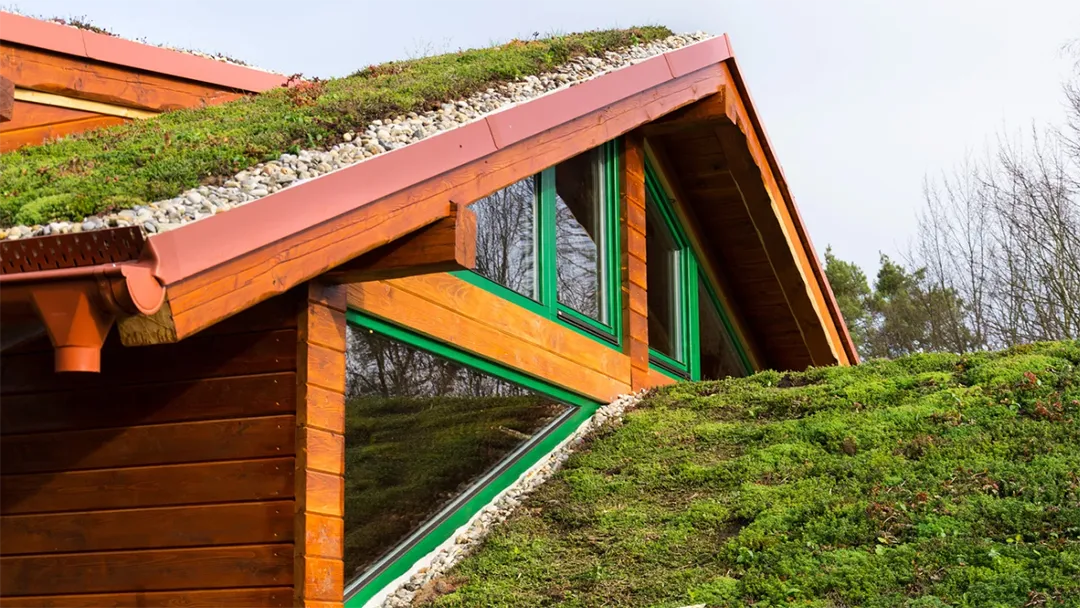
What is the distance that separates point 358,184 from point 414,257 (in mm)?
493

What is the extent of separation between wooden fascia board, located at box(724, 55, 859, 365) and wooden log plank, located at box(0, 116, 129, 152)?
16.2ft

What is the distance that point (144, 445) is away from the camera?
195 inches

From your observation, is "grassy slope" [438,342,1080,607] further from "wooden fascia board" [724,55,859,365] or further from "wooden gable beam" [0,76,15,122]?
"wooden gable beam" [0,76,15,122]

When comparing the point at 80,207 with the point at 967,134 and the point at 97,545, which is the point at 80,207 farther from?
the point at 967,134

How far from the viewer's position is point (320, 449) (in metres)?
4.93

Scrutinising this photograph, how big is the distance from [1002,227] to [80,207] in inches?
935

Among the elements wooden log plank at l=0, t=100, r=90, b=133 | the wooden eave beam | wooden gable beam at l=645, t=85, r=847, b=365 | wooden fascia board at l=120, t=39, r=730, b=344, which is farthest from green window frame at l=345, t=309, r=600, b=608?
wooden log plank at l=0, t=100, r=90, b=133

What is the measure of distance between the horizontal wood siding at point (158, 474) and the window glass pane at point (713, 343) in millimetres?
6149

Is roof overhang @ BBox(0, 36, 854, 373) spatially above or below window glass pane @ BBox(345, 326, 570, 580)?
above

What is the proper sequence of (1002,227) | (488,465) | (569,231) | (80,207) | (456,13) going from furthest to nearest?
(1002,227)
(456,13)
(569,231)
(488,465)
(80,207)

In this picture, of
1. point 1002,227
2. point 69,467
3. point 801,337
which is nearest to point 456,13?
point 801,337

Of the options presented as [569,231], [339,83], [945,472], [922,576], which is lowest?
[922,576]

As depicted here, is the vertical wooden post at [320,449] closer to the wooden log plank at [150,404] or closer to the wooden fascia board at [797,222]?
the wooden log plank at [150,404]

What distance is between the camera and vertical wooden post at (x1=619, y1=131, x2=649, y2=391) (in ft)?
27.6
